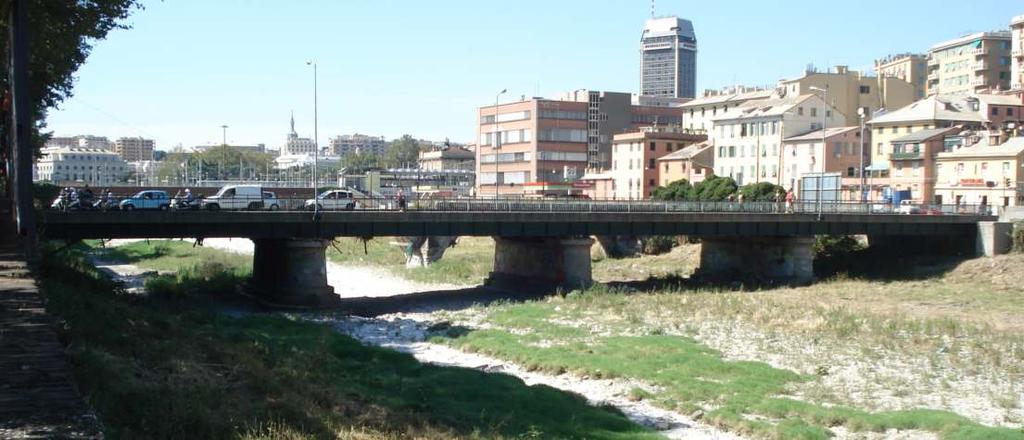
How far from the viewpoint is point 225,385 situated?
68.7 feet

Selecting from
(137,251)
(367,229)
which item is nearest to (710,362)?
(367,229)

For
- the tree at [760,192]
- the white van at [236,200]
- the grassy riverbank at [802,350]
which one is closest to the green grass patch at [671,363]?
the grassy riverbank at [802,350]

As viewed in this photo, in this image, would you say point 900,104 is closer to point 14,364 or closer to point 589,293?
point 589,293

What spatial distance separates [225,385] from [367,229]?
33.7 metres

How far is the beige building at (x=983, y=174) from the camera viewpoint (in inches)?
3189

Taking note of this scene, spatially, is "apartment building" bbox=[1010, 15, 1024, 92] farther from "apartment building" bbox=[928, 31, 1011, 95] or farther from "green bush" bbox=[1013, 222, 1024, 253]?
"green bush" bbox=[1013, 222, 1024, 253]

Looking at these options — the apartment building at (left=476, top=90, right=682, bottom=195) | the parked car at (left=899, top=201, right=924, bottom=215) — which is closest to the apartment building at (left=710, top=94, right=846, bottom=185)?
the apartment building at (left=476, top=90, right=682, bottom=195)

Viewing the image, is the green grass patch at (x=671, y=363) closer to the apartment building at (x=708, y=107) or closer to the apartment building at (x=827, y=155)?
the apartment building at (x=827, y=155)

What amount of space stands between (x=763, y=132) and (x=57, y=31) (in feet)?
289

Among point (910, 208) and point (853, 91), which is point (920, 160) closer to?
point (910, 208)

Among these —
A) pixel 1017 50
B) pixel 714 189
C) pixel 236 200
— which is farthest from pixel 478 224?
pixel 1017 50

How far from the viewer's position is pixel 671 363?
35344 millimetres

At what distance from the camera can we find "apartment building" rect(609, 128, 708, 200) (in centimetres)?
12412

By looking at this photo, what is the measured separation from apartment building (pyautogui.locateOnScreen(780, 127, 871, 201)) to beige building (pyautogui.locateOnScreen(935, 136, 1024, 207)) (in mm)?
11003
